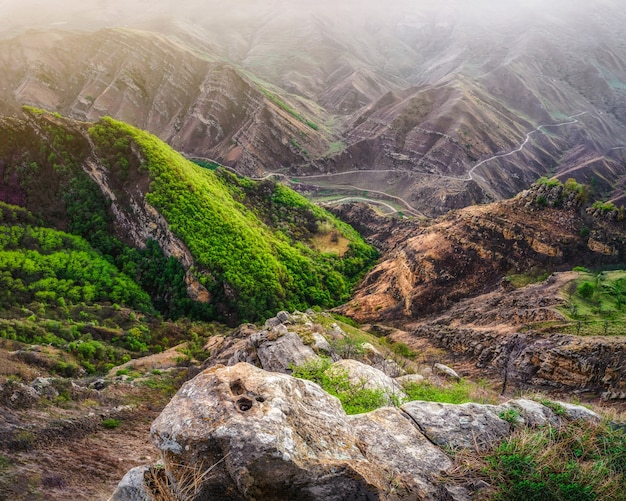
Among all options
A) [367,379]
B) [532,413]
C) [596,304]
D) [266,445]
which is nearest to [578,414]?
[532,413]

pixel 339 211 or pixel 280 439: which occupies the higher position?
pixel 280 439

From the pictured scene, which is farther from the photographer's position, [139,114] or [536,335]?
[139,114]

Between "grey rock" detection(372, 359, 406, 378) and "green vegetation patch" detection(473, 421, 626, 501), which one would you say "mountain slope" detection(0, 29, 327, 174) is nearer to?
"grey rock" detection(372, 359, 406, 378)

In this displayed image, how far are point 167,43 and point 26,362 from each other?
10316 cm

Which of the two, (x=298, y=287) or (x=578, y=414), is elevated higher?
(x=578, y=414)

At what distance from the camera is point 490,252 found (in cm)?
3809

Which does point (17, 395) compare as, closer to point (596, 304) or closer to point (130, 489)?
point (130, 489)

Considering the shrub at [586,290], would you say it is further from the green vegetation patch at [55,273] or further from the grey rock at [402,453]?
the green vegetation patch at [55,273]

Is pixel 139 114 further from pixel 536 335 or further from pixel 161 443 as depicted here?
pixel 161 443

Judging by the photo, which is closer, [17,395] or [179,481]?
[179,481]

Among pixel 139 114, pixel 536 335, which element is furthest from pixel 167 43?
pixel 536 335

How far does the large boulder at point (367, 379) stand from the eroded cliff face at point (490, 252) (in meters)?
25.8

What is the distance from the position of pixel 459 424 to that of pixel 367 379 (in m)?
4.03

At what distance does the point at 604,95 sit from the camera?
13488 centimetres
